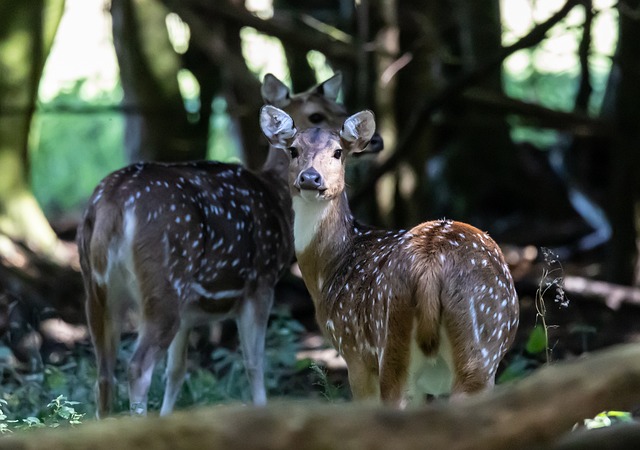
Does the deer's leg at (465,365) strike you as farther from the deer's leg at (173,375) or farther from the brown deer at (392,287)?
the deer's leg at (173,375)

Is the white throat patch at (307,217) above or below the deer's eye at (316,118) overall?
Result: below

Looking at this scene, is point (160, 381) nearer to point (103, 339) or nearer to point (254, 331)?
point (254, 331)

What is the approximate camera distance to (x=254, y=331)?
6.88 m

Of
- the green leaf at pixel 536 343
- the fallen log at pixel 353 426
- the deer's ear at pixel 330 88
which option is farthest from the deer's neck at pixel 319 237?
the fallen log at pixel 353 426

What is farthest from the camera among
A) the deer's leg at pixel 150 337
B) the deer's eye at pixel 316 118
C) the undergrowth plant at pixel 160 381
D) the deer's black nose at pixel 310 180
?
the deer's eye at pixel 316 118

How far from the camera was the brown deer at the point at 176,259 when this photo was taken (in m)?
6.03

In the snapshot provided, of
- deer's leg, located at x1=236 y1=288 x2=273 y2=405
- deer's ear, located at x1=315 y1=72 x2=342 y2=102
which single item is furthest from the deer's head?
deer's ear, located at x1=315 y1=72 x2=342 y2=102

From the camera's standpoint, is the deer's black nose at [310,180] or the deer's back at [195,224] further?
the deer's back at [195,224]

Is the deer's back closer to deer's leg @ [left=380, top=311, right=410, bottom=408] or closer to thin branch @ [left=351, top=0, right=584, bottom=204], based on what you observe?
thin branch @ [left=351, top=0, right=584, bottom=204]

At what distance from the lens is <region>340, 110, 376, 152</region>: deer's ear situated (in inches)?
222

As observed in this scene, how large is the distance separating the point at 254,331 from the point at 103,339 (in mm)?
1063

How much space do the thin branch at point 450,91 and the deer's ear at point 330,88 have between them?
3.31 feet

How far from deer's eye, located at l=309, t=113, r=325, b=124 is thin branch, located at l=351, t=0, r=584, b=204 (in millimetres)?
1212

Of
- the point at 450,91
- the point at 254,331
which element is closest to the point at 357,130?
the point at 254,331
